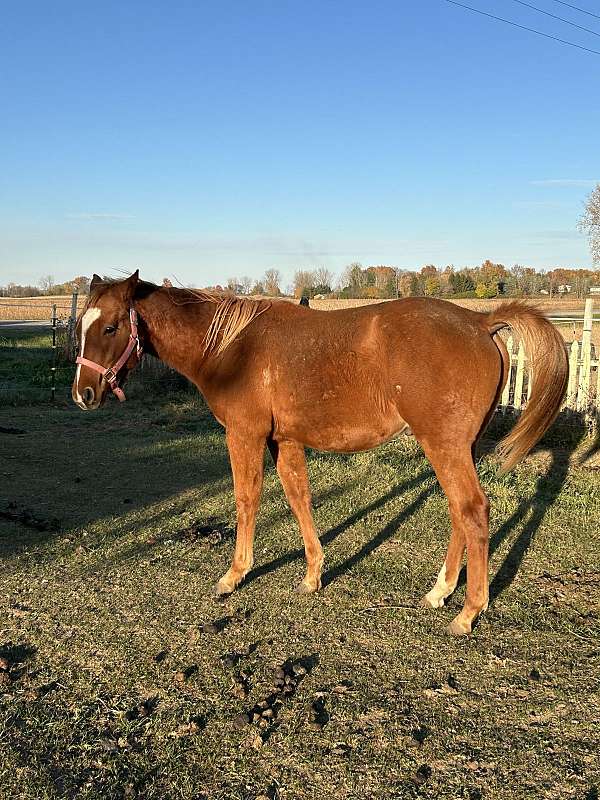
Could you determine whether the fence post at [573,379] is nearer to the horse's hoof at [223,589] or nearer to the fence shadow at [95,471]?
the fence shadow at [95,471]

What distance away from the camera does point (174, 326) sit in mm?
4820

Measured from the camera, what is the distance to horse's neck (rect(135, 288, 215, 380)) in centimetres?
481

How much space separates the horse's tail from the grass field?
1.39 m

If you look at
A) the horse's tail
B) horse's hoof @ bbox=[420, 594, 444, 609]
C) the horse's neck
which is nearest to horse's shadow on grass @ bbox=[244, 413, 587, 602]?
horse's hoof @ bbox=[420, 594, 444, 609]

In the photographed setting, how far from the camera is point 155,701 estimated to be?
132 inches

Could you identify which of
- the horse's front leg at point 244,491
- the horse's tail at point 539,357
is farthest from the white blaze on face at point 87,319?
the horse's tail at point 539,357

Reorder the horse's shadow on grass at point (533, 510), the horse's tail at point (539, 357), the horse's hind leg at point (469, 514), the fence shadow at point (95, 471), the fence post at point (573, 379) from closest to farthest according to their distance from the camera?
the horse's hind leg at point (469, 514) → the horse's tail at point (539, 357) → the horse's shadow on grass at point (533, 510) → the fence shadow at point (95, 471) → the fence post at point (573, 379)

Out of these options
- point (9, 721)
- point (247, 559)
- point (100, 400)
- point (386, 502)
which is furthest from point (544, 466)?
point (9, 721)

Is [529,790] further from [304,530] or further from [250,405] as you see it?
[250,405]

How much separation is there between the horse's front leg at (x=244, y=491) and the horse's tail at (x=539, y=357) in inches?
74.2

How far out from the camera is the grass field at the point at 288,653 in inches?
111

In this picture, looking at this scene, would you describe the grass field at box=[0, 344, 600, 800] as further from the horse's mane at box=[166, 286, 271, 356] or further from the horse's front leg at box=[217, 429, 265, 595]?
the horse's mane at box=[166, 286, 271, 356]

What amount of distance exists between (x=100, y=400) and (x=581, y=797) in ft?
12.5

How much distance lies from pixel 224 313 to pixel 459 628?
2.80 meters
